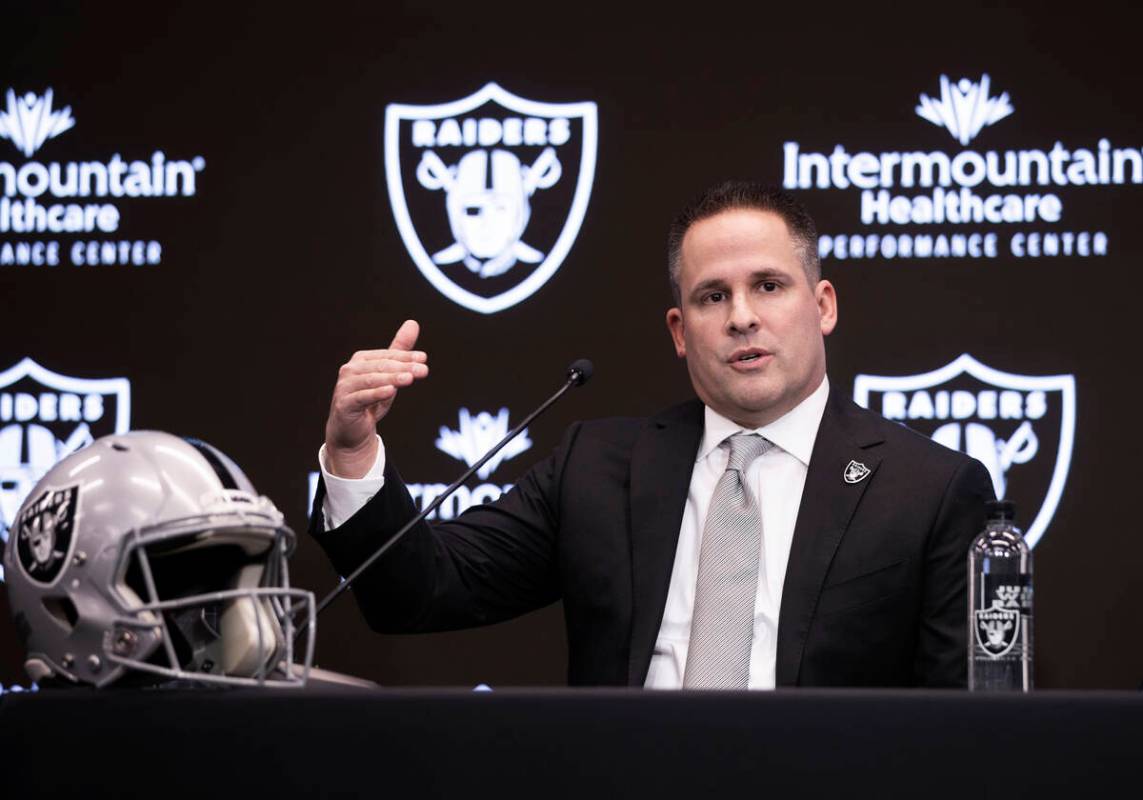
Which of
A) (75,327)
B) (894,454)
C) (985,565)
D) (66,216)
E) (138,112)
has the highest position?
(138,112)

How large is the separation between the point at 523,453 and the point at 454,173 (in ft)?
2.36

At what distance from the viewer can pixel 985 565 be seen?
7.03 ft

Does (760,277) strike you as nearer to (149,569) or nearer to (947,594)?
(947,594)

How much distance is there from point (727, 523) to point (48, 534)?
1246 millimetres

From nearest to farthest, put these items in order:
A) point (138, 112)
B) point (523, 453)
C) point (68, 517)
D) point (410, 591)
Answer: point (68, 517)
point (410, 591)
point (523, 453)
point (138, 112)

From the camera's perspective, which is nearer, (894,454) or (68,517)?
(68,517)

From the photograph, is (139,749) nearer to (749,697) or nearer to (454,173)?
(749,697)

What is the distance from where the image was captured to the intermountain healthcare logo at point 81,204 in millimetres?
3594

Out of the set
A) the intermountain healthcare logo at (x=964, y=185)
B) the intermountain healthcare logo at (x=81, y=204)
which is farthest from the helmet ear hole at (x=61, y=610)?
the intermountain healthcare logo at (x=964, y=185)

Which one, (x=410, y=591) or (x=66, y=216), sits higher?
(x=66, y=216)

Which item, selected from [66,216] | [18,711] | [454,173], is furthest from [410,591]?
[66,216]

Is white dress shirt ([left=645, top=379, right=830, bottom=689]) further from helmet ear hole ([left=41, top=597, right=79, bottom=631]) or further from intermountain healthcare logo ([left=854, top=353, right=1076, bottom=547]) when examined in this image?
helmet ear hole ([left=41, top=597, right=79, bottom=631])

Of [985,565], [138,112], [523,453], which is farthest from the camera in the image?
[138,112]

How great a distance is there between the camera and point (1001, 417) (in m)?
3.30
